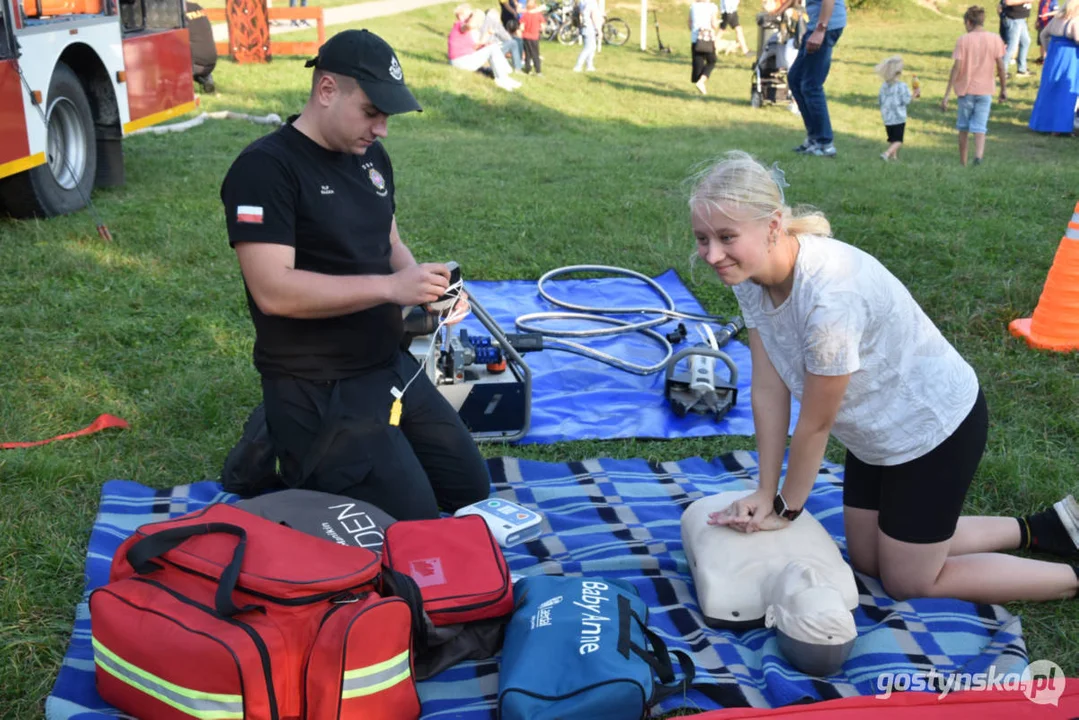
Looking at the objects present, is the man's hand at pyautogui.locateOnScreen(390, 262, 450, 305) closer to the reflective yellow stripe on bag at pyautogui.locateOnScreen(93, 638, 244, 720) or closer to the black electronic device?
the reflective yellow stripe on bag at pyautogui.locateOnScreen(93, 638, 244, 720)

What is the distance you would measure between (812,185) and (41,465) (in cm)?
655

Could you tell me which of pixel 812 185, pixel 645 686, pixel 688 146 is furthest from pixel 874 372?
pixel 688 146

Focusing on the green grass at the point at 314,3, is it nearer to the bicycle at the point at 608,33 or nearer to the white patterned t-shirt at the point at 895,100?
the bicycle at the point at 608,33

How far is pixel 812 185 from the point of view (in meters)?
8.35

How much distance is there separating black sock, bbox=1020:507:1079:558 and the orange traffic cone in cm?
206

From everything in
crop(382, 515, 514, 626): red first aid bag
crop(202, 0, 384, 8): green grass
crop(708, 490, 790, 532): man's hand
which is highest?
crop(202, 0, 384, 8): green grass

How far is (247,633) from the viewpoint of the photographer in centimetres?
222

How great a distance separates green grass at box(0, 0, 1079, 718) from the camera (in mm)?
3686

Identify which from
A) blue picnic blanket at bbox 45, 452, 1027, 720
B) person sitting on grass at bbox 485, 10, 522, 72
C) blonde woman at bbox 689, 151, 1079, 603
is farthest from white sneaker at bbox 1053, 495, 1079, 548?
person sitting on grass at bbox 485, 10, 522, 72

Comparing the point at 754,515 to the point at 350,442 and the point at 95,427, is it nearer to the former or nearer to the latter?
the point at 350,442

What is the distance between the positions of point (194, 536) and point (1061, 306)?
4.49 m

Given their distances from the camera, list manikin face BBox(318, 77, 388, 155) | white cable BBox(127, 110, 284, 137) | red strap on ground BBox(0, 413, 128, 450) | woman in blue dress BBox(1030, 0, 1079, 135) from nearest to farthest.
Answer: manikin face BBox(318, 77, 388, 155) → red strap on ground BBox(0, 413, 128, 450) → white cable BBox(127, 110, 284, 137) → woman in blue dress BBox(1030, 0, 1079, 135)

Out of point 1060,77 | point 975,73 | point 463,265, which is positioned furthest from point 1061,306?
point 1060,77

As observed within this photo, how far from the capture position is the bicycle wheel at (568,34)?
23375 millimetres
